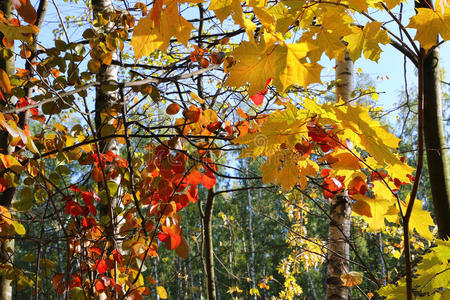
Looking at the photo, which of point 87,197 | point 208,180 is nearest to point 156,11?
point 208,180

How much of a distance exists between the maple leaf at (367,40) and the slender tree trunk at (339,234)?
3.74 ft

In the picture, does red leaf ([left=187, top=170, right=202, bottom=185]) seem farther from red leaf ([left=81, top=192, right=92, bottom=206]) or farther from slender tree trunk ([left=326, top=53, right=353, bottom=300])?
slender tree trunk ([left=326, top=53, right=353, bottom=300])

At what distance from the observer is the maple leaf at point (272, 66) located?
623mm

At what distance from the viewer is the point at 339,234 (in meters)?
2.14

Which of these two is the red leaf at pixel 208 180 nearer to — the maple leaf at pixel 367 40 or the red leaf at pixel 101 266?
the red leaf at pixel 101 266

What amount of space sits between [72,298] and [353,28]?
1.22 metres

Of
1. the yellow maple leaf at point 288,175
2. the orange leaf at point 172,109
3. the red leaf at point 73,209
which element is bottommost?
the yellow maple leaf at point 288,175

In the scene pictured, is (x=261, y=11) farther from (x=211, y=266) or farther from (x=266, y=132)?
(x=211, y=266)

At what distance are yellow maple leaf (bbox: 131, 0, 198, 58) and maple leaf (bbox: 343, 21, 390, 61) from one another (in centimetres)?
38

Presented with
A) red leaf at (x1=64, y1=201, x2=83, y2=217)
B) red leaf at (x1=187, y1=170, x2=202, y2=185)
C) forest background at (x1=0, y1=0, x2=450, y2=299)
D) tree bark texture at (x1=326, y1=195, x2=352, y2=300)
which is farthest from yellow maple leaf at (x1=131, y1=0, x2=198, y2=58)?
tree bark texture at (x1=326, y1=195, x2=352, y2=300)

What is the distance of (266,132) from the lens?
30.7 inches

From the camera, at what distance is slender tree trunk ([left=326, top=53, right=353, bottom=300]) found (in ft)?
6.47

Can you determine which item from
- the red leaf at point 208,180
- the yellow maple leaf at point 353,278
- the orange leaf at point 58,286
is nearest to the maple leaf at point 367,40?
the red leaf at point 208,180

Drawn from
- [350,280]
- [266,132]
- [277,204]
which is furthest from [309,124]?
[277,204]
